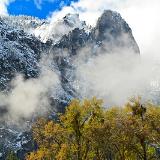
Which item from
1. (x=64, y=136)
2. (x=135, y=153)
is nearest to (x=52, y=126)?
(x=64, y=136)

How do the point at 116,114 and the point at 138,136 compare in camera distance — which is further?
the point at 116,114

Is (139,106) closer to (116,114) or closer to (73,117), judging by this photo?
(116,114)

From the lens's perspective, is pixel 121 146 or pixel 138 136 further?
pixel 121 146

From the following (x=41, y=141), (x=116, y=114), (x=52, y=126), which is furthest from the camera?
(x=41, y=141)

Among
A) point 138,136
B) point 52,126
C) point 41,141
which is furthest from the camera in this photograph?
point 41,141

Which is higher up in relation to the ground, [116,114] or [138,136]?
[116,114]

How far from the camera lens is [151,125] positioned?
69812 millimetres

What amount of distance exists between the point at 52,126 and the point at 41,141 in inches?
311

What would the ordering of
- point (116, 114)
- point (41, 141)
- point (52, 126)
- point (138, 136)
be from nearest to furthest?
1. point (138, 136)
2. point (116, 114)
3. point (52, 126)
4. point (41, 141)

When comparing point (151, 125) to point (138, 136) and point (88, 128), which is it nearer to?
point (138, 136)

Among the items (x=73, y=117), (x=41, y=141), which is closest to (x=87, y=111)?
(x=73, y=117)

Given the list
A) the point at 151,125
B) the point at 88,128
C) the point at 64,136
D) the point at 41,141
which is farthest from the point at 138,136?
the point at 41,141

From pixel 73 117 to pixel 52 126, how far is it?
7.74 meters

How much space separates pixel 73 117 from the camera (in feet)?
235
